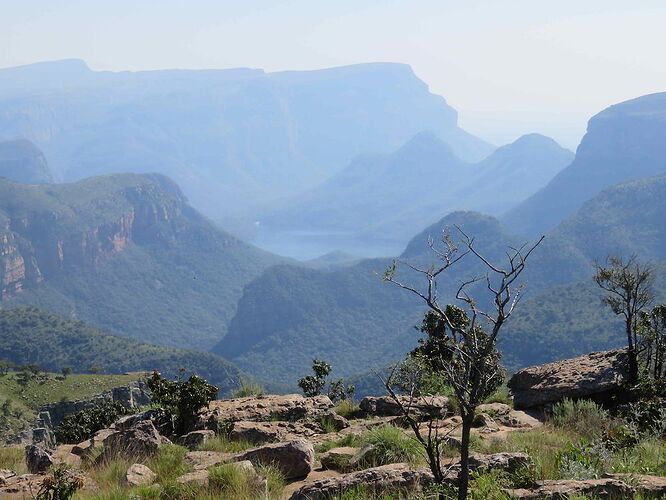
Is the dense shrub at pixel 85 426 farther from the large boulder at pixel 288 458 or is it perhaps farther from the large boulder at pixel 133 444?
the large boulder at pixel 288 458

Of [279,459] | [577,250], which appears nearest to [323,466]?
[279,459]

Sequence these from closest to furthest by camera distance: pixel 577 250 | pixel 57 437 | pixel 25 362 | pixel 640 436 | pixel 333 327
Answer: pixel 640 436 < pixel 57 437 < pixel 25 362 < pixel 577 250 < pixel 333 327

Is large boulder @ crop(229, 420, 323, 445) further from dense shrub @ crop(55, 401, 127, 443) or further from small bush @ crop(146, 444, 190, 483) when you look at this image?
dense shrub @ crop(55, 401, 127, 443)

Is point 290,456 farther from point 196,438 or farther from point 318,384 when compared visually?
point 318,384

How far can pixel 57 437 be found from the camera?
21.8 m

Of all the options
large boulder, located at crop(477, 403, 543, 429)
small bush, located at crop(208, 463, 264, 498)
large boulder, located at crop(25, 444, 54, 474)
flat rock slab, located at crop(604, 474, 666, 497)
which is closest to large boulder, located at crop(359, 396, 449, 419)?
large boulder, located at crop(477, 403, 543, 429)

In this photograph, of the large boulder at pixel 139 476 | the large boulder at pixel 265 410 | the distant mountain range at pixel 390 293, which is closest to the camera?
the large boulder at pixel 139 476

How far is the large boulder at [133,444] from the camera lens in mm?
12500

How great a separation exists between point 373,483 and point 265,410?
25.7 ft

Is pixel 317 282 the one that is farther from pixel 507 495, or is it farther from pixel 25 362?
pixel 507 495

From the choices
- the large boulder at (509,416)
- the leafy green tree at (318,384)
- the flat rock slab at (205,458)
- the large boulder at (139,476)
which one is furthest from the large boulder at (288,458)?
the leafy green tree at (318,384)

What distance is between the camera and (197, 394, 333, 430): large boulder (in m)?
15.8

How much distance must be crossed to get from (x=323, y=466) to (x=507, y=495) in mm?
4009

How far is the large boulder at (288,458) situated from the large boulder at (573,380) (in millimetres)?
8845
